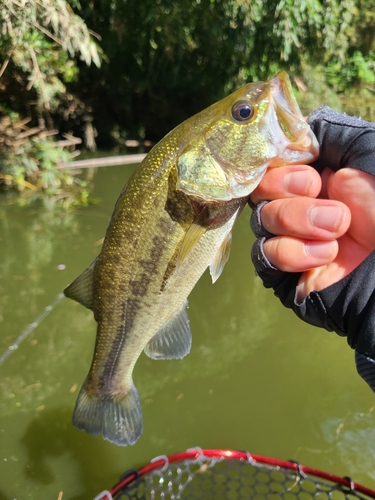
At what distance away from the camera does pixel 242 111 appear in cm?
142

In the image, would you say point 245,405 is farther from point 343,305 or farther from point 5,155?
point 5,155

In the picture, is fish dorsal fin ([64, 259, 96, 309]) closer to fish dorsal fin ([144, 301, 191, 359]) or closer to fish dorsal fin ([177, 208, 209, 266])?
fish dorsal fin ([144, 301, 191, 359])

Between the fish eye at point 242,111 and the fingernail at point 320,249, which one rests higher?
the fish eye at point 242,111

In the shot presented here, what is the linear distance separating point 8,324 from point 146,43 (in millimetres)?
7444

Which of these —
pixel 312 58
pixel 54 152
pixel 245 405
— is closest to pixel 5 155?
pixel 54 152

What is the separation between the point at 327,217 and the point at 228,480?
6.65 feet

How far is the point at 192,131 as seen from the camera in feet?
4.86

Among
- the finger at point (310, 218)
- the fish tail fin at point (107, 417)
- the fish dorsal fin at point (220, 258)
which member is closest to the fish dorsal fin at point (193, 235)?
the fish dorsal fin at point (220, 258)

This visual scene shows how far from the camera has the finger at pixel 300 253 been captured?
133 centimetres

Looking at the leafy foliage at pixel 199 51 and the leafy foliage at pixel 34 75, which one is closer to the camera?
the leafy foliage at pixel 34 75

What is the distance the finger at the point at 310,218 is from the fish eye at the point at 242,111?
330 mm

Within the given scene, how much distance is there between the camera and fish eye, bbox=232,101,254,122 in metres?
1.40

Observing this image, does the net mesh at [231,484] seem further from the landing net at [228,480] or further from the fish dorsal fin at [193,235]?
the fish dorsal fin at [193,235]

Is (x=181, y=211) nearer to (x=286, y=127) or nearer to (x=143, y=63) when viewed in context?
(x=286, y=127)
